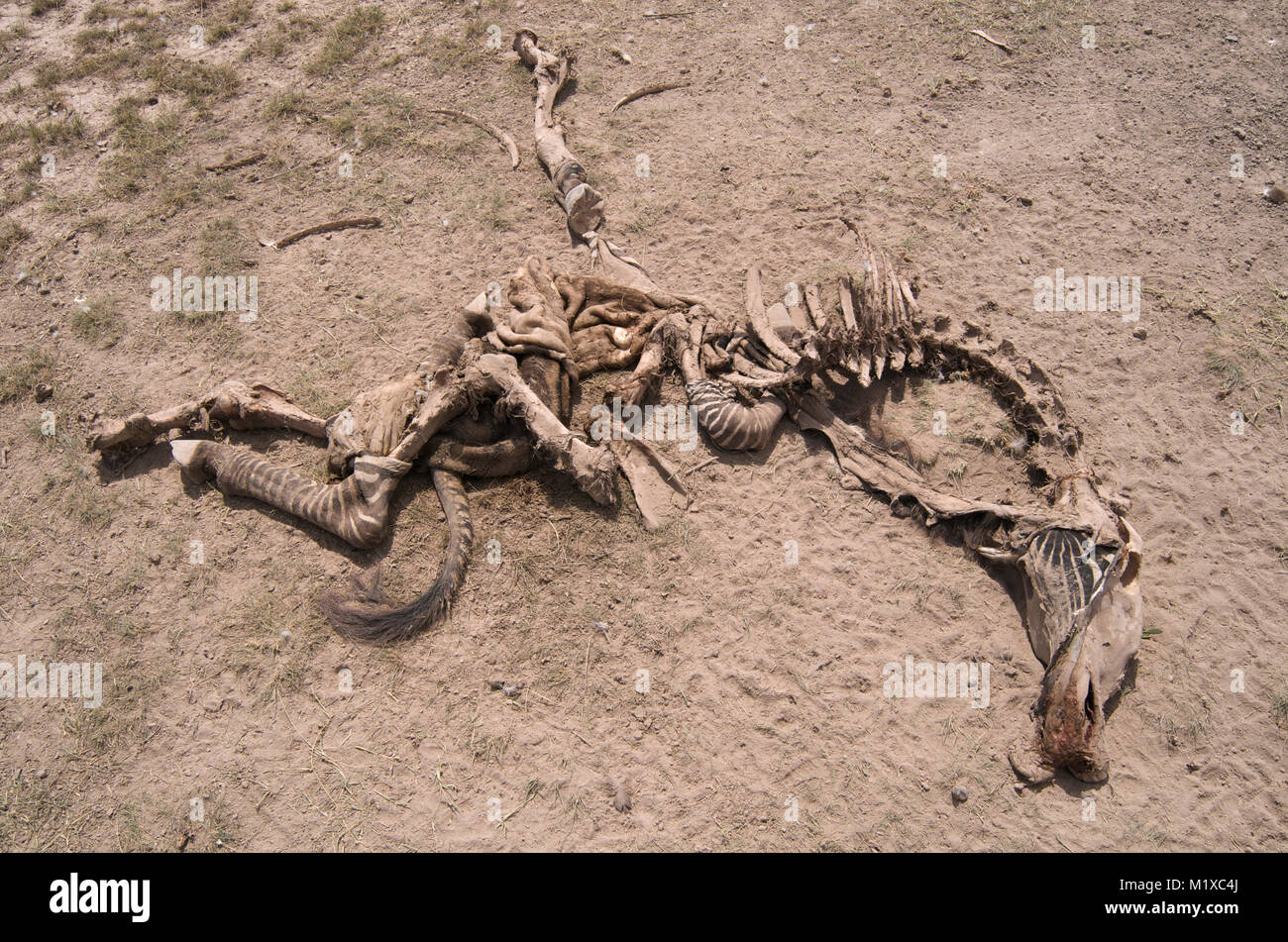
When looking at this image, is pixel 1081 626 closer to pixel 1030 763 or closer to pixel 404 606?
pixel 1030 763

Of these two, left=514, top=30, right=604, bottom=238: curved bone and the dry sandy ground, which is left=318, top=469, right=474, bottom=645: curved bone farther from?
left=514, top=30, right=604, bottom=238: curved bone

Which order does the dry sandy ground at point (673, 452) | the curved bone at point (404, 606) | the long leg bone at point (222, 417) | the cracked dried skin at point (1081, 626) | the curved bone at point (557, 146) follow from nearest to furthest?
the cracked dried skin at point (1081, 626) → the dry sandy ground at point (673, 452) → the curved bone at point (404, 606) → the long leg bone at point (222, 417) → the curved bone at point (557, 146)

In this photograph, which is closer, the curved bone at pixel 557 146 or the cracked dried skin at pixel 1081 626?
the cracked dried skin at pixel 1081 626

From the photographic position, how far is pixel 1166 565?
4484 millimetres

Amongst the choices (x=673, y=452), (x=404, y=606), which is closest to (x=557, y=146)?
(x=673, y=452)

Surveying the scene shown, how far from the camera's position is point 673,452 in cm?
511

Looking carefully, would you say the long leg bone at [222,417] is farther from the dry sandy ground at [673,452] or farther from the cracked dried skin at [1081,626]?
the cracked dried skin at [1081,626]

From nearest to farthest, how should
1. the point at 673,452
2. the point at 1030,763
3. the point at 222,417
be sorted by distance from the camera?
the point at 1030,763 → the point at 673,452 → the point at 222,417

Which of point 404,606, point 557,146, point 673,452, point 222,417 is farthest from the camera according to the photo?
point 557,146

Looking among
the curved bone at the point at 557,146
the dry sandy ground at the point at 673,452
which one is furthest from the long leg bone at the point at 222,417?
the curved bone at the point at 557,146

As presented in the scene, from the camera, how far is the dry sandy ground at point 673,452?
3895mm

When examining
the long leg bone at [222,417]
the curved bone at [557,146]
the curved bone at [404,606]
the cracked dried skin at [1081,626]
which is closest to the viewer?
the cracked dried skin at [1081,626]
